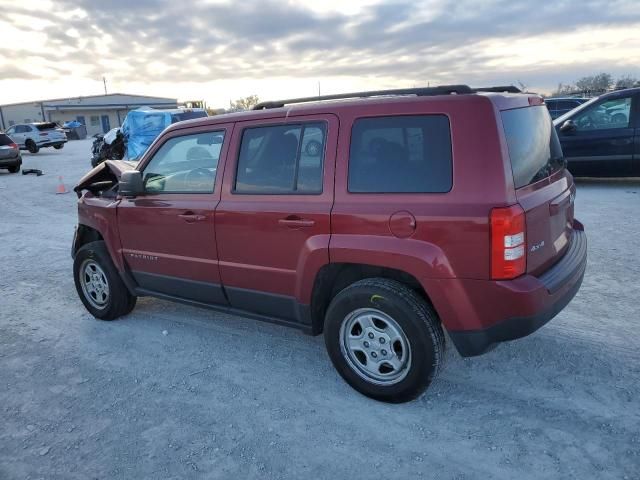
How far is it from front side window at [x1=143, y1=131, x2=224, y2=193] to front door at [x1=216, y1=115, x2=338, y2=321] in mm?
207

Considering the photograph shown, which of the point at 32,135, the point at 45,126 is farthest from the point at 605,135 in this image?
the point at 45,126

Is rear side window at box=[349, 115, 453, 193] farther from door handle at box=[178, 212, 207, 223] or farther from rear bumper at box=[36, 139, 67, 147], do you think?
rear bumper at box=[36, 139, 67, 147]

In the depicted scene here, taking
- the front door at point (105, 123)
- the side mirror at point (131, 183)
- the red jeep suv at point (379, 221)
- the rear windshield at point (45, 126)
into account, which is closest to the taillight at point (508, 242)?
the red jeep suv at point (379, 221)

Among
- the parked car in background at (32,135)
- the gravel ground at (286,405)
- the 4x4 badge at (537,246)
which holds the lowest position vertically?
the gravel ground at (286,405)

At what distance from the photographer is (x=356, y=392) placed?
128 inches

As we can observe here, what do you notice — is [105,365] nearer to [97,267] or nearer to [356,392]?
[97,267]

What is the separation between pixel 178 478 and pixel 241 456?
336mm

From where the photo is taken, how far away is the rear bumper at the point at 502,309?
2.64 metres

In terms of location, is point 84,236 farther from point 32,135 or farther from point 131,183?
point 32,135

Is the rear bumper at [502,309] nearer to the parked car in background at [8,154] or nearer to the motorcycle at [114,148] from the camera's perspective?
the motorcycle at [114,148]

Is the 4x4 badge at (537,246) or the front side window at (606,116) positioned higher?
the front side window at (606,116)

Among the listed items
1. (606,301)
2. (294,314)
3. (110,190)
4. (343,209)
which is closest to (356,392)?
(294,314)

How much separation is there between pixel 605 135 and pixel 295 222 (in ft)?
26.7

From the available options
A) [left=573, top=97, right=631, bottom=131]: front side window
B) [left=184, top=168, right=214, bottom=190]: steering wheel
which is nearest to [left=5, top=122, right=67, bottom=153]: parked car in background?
[left=573, top=97, right=631, bottom=131]: front side window
